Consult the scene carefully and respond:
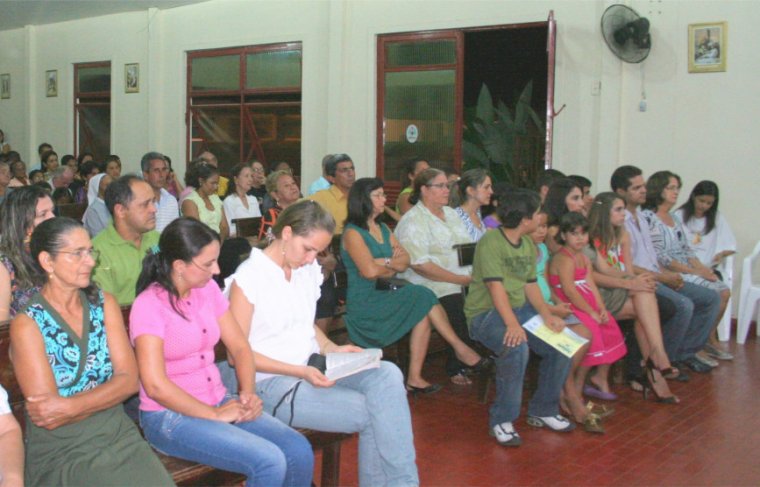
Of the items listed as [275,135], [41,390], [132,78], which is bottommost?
[41,390]

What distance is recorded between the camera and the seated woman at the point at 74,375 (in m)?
2.43

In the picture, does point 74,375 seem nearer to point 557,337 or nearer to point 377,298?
point 377,298

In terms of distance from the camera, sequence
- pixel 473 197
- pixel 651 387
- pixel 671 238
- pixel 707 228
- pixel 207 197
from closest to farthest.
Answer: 1. pixel 651 387
2. pixel 473 197
3. pixel 671 238
4. pixel 707 228
5. pixel 207 197

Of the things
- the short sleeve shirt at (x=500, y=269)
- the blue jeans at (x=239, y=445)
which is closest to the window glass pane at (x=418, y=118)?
the short sleeve shirt at (x=500, y=269)

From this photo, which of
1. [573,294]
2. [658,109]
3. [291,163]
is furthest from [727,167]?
[291,163]

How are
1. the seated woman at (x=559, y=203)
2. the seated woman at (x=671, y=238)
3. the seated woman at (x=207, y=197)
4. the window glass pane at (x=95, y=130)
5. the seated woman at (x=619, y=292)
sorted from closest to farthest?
the seated woman at (x=619, y=292) → the seated woman at (x=559, y=203) → the seated woman at (x=671, y=238) → the seated woman at (x=207, y=197) → the window glass pane at (x=95, y=130)

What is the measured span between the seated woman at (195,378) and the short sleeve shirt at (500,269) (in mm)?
1818

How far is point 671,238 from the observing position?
6.02m

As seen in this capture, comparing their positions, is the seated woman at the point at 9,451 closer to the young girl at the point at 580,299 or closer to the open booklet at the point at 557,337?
the open booklet at the point at 557,337

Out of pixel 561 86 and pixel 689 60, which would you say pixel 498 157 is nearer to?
pixel 561 86

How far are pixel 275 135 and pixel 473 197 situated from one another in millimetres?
5327

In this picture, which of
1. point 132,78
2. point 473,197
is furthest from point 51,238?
point 132,78

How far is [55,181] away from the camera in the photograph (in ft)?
30.7

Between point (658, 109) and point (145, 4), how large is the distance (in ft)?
22.9
